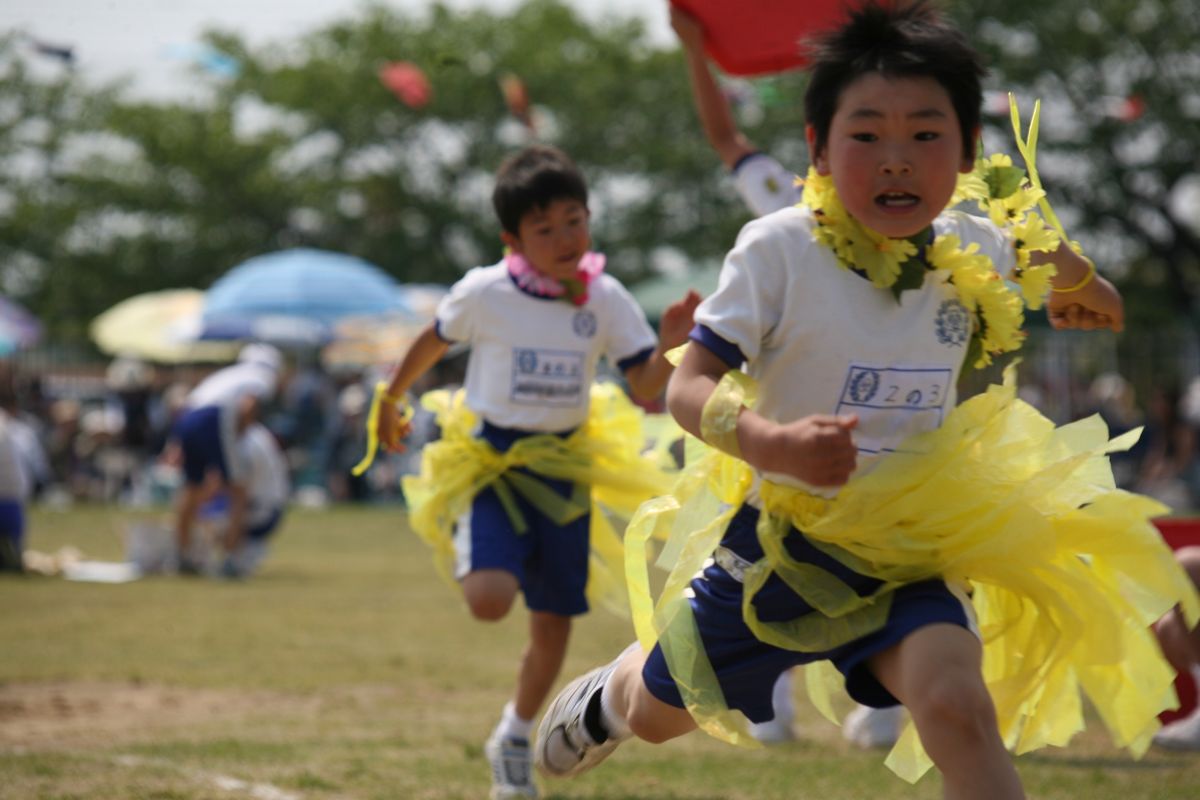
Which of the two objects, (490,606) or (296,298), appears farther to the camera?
(296,298)

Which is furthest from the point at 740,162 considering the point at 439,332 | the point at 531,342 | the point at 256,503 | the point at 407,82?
the point at 407,82

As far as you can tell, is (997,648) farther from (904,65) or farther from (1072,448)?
(904,65)

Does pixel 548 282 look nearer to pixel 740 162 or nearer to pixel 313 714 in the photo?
pixel 740 162

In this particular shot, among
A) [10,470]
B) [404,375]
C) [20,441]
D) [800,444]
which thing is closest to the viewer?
[800,444]

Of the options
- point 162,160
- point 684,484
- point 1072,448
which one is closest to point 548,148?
point 684,484

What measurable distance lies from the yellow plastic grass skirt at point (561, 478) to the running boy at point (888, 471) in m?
2.01

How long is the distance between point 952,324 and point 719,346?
592 mm

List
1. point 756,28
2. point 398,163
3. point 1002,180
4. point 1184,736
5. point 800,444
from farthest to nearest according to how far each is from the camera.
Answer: point 398,163 → point 756,28 → point 1184,736 → point 1002,180 → point 800,444

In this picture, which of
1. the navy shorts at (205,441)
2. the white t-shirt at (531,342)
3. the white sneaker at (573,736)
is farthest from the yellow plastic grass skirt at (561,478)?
the navy shorts at (205,441)

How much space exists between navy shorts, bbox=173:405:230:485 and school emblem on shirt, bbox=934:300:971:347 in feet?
35.0

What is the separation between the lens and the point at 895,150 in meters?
3.35

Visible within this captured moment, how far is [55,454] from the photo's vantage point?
2419 centimetres

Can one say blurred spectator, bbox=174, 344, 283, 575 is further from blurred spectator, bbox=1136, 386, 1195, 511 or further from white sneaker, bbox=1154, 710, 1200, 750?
blurred spectator, bbox=1136, 386, 1195, 511

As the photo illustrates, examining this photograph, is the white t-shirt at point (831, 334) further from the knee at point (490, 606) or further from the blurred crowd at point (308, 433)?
the blurred crowd at point (308, 433)
